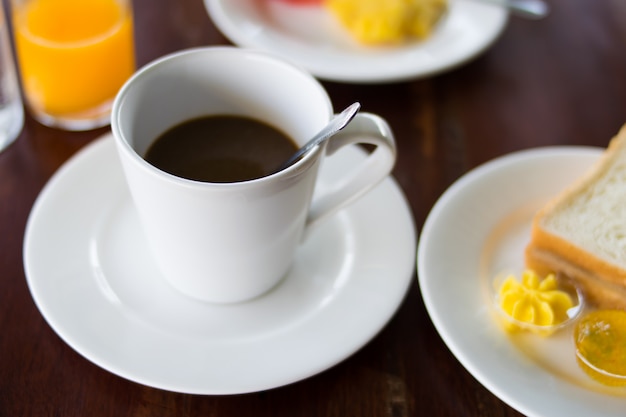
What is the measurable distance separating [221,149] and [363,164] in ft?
0.60

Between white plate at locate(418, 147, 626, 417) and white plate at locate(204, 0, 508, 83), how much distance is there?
11.9 inches

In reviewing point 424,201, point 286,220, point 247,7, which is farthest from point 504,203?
point 247,7

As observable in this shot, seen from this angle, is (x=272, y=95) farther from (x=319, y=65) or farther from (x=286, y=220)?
(x=319, y=65)

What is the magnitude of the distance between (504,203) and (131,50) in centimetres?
68

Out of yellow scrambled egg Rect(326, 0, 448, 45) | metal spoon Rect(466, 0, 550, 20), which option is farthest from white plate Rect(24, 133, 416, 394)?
metal spoon Rect(466, 0, 550, 20)

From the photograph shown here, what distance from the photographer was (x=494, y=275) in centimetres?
98

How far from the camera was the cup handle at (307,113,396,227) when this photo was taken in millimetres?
850

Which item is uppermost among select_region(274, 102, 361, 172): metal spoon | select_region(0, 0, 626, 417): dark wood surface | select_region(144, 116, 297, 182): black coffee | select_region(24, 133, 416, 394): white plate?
select_region(274, 102, 361, 172): metal spoon

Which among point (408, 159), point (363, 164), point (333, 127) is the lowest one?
point (408, 159)

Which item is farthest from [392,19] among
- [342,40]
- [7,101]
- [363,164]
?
[7,101]

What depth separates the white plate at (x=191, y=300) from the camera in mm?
813

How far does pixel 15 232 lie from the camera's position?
1.02m

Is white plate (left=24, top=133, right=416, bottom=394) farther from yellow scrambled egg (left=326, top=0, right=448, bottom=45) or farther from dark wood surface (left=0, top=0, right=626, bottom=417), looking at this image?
yellow scrambled egg (left=326, top=0, right=448, bottom=45)

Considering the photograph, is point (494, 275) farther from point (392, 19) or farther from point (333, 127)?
point (392, 19)
